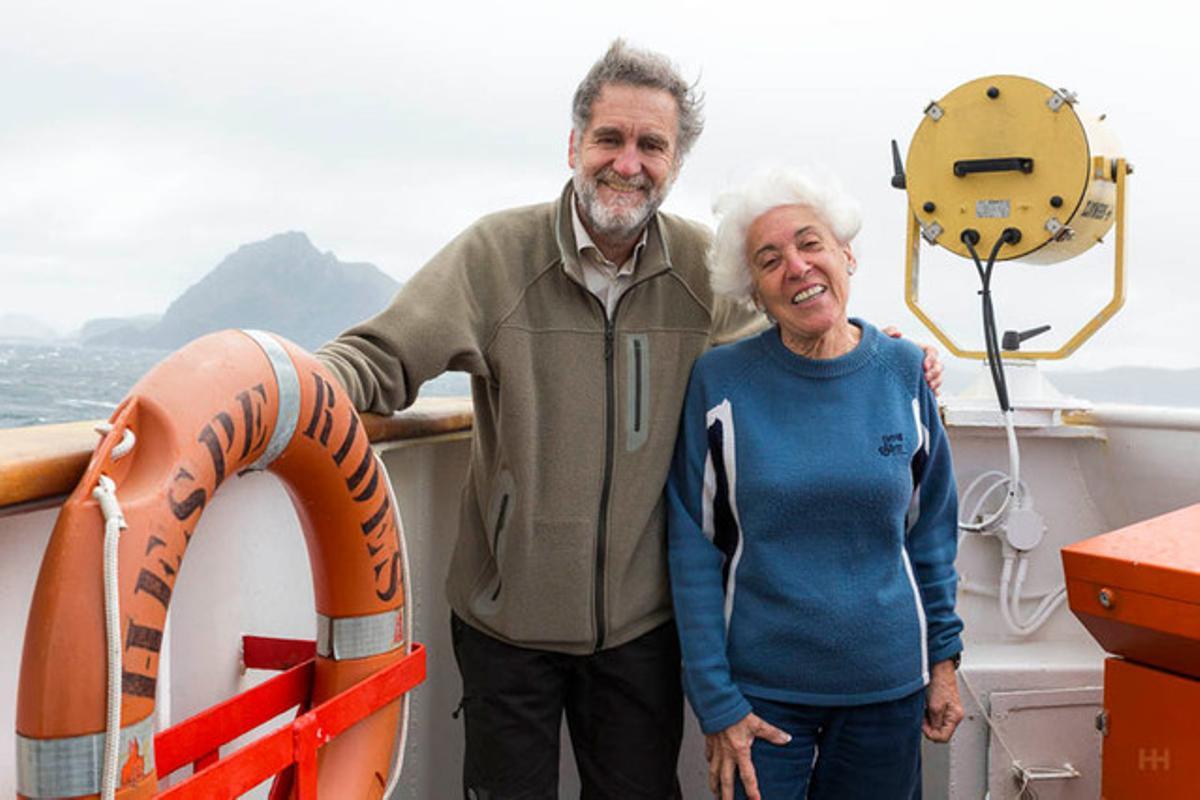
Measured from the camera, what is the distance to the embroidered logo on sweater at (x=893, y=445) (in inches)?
61.4

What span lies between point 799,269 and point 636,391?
0.98 feet

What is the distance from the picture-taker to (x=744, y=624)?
1557 mm

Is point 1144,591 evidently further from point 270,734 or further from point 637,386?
point 270,734

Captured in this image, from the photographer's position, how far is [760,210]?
161 centimetres

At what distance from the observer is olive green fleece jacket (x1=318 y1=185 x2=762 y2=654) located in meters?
1.61

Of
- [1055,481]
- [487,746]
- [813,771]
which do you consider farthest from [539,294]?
[1055,481]

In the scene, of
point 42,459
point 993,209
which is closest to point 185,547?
point 42,459

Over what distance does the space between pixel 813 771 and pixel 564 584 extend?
456mm

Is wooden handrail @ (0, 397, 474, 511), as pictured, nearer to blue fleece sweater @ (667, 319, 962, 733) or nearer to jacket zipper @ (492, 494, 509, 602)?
jacket zipper @ (492, 494, 509, 602)

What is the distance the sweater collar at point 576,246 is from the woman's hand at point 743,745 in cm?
68

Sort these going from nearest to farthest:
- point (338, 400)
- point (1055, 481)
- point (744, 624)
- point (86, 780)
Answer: point (86, 780)
point (338, 400)
point (744, 624)
point (1055, 481)

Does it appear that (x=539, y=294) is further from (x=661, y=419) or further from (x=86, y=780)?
(x=86, y=780)

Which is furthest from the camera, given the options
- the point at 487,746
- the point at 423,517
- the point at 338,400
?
the point at 423,517

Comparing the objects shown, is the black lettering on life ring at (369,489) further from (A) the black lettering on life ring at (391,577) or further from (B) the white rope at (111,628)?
(B) the white rope at (111,628)
